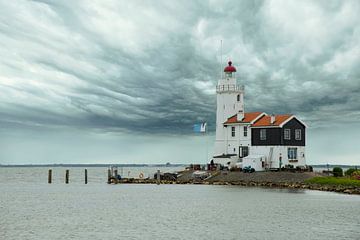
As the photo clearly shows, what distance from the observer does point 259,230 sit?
1246 inches

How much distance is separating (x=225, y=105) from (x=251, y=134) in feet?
21.1

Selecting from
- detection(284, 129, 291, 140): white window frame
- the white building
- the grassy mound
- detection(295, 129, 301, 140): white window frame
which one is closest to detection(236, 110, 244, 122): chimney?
the white building

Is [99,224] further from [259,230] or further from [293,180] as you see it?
[293,180]

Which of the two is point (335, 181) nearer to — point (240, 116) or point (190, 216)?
point (240, 116)

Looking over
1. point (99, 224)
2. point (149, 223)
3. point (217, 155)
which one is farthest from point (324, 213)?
point (217, 155)

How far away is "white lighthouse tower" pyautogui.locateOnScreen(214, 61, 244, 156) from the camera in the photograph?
75125 millimetres

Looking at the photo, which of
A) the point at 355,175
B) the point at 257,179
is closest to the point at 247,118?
the point at 257,179

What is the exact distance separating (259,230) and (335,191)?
93.0ft

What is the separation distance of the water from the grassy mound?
3239 millimetres

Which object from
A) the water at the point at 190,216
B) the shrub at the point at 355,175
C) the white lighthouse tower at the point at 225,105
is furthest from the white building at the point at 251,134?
the water at the point at 190,216

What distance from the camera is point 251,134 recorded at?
71.9 metres

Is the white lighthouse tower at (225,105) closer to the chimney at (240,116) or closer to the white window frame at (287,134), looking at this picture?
→ the chimney at (240,116)

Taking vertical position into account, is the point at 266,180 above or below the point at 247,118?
below

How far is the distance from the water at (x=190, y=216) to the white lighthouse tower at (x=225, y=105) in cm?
1915
